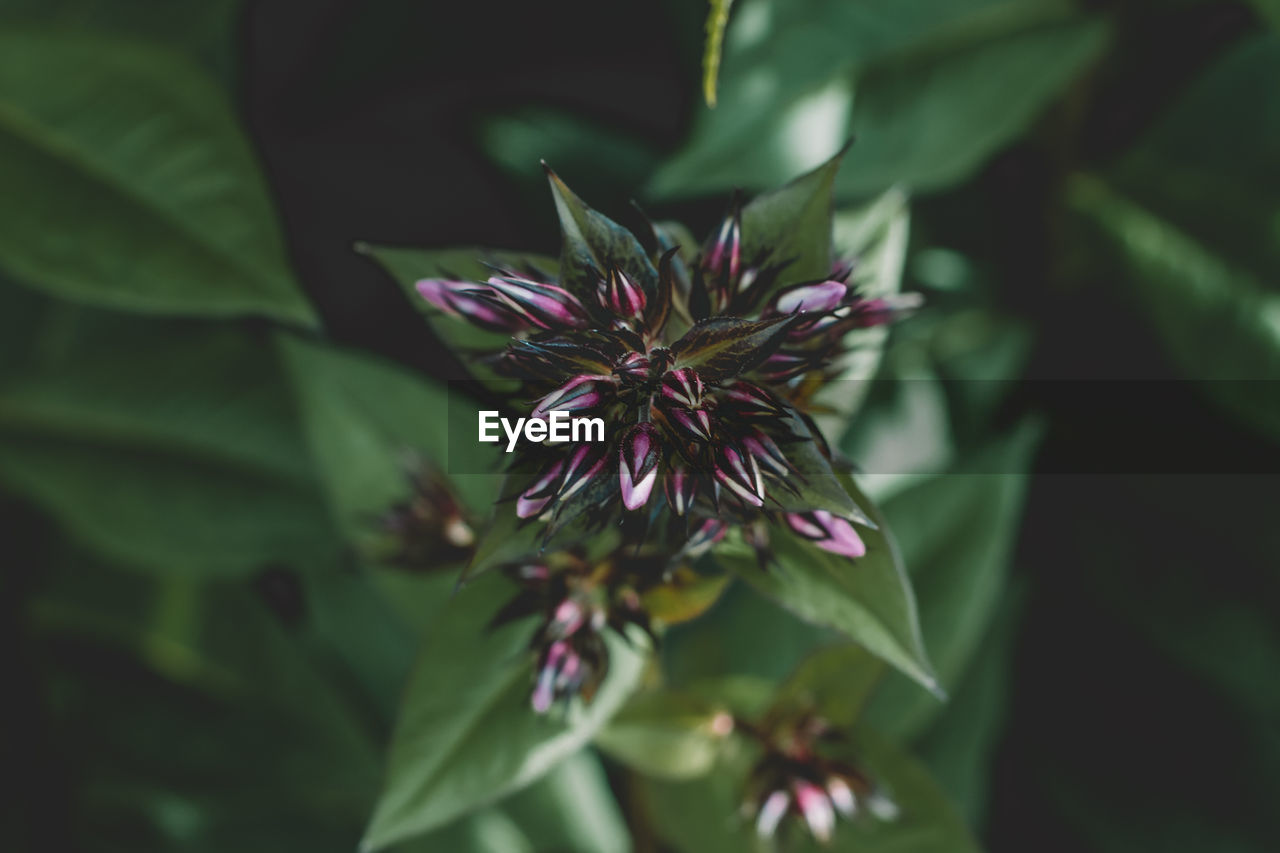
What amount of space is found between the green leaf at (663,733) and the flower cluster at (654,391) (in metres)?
0.33

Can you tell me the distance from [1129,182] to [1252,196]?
0.46 ft

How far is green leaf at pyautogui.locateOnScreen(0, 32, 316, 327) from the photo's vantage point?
1.06 meters

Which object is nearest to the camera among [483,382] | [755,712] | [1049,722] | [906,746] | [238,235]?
[483,382]

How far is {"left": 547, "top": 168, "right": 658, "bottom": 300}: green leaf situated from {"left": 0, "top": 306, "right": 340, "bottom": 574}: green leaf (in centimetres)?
84

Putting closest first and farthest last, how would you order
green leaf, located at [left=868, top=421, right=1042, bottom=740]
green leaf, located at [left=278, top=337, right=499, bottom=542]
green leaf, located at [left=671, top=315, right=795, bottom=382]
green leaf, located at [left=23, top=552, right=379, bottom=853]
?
green leaf, located at [left=671, top=315, right=795, bottom=382], green leaf, located at [left=278, top=337, right=499, bottom=542], green leaf, located at [left=868, top=421, right=1042, bottom=740], green leaf, located at [left=23, top=552, right=379, bottom=853]

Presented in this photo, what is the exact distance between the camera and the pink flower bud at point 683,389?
1.73 feet

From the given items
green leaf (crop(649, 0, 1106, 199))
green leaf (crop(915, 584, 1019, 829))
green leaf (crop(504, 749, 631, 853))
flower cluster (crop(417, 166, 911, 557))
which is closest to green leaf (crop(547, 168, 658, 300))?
flower cluster (crop(417, 166, 911, 557))

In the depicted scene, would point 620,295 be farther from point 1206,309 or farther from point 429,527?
point 1206,309

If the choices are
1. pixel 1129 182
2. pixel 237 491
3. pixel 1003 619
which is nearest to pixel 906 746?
pixel 1003 619

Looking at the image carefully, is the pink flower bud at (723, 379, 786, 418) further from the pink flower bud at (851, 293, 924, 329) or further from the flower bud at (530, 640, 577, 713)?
the flower bud at (530, 640, 577, 713)

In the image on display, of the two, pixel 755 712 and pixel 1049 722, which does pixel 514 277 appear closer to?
pixel 755 712

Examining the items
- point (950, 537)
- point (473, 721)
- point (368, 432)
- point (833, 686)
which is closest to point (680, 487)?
point (473, 721)

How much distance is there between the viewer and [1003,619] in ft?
4.41

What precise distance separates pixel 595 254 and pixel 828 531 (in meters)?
0.19
